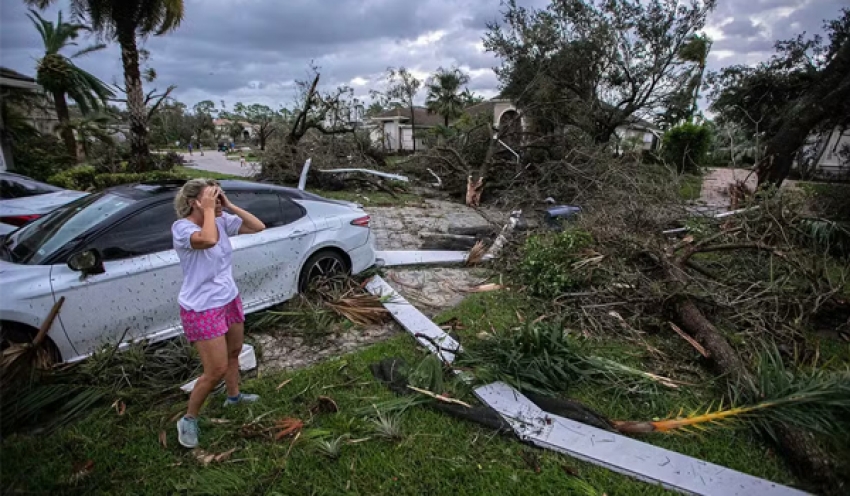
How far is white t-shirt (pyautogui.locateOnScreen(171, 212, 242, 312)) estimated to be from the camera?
2.47 meters

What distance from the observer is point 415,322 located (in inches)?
172

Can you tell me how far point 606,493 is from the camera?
7.98 feet

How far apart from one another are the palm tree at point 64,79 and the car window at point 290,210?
1804 cm

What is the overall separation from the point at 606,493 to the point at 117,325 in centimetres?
369

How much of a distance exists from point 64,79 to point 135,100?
9.76m

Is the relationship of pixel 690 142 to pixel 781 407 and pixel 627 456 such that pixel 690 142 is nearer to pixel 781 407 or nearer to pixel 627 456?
pixel 781 407

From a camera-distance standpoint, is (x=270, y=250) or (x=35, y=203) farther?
(x=35, y=203)

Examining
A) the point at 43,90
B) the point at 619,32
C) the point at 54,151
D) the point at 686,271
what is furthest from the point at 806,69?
the point at 43,90

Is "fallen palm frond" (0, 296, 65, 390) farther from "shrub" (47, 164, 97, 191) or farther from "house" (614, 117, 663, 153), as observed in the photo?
"house" (614, 117, 663, 153)

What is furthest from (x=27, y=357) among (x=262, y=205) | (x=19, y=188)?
(x=19, y=188)

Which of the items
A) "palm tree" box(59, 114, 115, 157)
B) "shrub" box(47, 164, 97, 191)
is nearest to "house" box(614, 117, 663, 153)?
"shrub" box(47, 164, 97, 191)

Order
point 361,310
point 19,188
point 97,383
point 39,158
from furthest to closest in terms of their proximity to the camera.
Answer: point 39,158 < point 19,188 < point 361,310 < point 97,383

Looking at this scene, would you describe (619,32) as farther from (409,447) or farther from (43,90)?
(43,90)

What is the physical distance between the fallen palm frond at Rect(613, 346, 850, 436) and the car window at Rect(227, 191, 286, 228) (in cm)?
364
